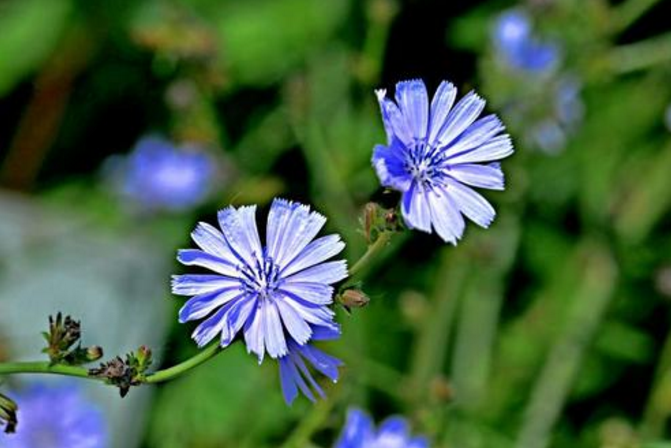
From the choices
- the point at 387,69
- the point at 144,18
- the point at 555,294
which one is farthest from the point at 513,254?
the point at 144,18

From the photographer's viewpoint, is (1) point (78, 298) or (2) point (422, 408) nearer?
(2) point (422, 408)

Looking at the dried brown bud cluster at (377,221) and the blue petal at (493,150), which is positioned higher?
the blue petal at (493,150)

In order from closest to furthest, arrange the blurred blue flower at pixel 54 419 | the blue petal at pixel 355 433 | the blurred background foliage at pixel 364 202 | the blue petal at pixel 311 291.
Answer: the blue petal at pixel 311 291
the blue petal at pixel 355 433
the blurred blue flower at pixel 54 419
the blurred background foliage at pixel 364 202

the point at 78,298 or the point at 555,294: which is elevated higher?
the point at 78,298

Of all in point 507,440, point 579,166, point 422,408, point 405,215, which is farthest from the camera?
point 579,166

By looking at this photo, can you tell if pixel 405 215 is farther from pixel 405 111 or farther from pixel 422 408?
pixel 422 408

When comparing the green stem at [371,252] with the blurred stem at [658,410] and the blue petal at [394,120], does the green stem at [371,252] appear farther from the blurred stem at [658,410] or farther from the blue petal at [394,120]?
the blurred stem at [658,410]

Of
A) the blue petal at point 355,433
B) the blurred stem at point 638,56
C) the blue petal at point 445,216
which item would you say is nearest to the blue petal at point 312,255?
the blue petal at point 445,216
